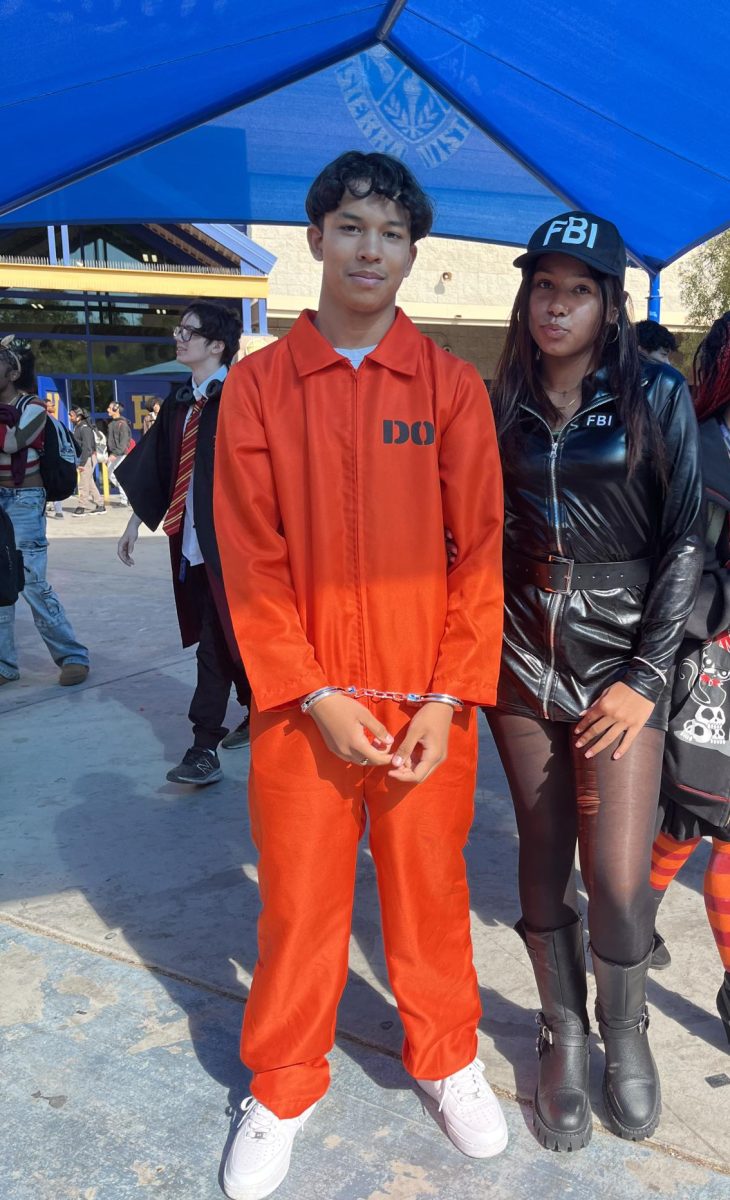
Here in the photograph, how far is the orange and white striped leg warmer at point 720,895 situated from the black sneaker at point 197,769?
2291mm

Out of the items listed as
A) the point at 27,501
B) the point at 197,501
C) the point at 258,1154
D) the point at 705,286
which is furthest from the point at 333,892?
the point at 705,286

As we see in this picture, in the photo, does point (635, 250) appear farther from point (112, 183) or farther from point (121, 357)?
point (121, 357)

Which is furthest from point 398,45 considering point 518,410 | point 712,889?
point 712,889

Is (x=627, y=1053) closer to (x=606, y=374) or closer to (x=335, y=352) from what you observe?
(x=606, y=374)

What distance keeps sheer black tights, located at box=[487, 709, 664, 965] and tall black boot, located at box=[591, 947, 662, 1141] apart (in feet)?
0.17

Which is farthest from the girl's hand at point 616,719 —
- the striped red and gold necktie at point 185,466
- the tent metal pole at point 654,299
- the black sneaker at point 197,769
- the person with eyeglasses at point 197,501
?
the tent metal pole at point 654,299

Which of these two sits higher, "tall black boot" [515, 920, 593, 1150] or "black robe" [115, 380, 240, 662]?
"black robe" [115, 380, 240, 662]

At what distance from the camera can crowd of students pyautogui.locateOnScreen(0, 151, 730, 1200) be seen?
1.91 metres

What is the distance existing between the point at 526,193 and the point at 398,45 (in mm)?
1391

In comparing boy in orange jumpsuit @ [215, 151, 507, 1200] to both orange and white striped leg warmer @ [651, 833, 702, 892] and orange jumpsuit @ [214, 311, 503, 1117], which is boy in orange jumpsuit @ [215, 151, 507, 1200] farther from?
orange and white striped leg warmer @ [651, 833, 702, 892]

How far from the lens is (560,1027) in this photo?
7.08 feet

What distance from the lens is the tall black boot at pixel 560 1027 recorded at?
6.84ft

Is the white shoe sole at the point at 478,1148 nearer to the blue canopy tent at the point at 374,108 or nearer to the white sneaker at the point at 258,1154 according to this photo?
the white sneaker at the point at 258,1154

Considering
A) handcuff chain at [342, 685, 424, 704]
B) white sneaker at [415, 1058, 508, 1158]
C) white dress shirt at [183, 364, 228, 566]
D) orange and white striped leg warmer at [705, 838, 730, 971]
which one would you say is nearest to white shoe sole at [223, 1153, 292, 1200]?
white sneaker at [415, 1058, 508, 1158]
